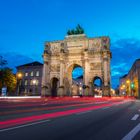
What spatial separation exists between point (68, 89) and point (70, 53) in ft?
40.2

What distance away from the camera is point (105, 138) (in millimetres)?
5406

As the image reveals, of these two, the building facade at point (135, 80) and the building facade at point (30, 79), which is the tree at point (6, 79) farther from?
the building facade at point (135, 80)

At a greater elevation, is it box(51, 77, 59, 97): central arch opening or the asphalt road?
box(51, 77, 59, 97): central arch opening

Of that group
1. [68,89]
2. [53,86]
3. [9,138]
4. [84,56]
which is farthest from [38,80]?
[9,138]

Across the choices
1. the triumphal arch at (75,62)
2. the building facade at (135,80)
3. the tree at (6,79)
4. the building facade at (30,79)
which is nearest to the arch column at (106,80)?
the triumphal arch at (75,62)

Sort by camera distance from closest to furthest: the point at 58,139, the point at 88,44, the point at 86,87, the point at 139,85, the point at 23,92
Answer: the point at 58,139 → the point at 86,87 → the point at 88,44 → the point at 139,85 → the point at 23,92

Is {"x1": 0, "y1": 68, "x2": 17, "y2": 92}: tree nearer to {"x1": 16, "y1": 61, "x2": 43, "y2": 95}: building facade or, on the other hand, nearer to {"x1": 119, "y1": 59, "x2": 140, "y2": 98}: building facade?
{"x1": 16, "y1": 61, "x2": 43, "y2": 95}: building facade

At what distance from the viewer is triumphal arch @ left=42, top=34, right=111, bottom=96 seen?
59750mm

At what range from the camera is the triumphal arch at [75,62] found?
59.8 metres

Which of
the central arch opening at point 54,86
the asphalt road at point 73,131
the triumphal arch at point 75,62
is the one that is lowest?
the asphalt road at point 73,131

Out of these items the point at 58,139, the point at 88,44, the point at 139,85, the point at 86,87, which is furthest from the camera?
the point at 139,85

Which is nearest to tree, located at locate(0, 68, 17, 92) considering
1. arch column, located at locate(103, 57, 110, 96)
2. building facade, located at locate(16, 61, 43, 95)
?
building facade, located at locate(16, 61, 43, 95)

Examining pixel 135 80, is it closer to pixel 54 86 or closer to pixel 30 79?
pixel 54 86

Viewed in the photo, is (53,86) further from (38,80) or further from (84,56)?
(38,80)
